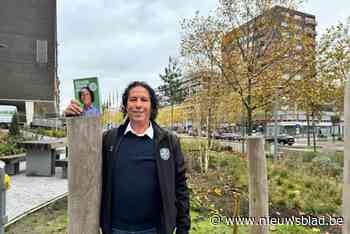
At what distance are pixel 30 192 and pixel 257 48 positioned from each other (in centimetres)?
626

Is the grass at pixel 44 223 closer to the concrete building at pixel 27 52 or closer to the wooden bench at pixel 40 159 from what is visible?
the wooden bench at pixel 40 159

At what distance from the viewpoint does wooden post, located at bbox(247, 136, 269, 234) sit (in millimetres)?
2559

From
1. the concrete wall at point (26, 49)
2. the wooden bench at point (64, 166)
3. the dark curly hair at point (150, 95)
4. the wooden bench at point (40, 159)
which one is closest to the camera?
the dark curly hair at point (150, 95)

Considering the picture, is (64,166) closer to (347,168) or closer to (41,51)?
(347,168)

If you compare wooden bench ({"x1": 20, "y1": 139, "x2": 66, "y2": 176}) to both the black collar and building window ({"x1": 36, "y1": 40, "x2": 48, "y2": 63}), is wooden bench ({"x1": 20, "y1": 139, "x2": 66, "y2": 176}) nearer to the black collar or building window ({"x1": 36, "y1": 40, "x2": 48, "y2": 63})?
the black collar

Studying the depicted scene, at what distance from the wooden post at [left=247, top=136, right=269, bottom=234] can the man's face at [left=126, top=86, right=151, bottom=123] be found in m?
1.04

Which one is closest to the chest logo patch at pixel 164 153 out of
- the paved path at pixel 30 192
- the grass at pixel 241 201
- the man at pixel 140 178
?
the man at pixel 140 178

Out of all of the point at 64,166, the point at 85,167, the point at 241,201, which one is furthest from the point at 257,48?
the point at 85,167

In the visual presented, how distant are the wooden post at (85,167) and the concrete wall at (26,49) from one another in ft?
117

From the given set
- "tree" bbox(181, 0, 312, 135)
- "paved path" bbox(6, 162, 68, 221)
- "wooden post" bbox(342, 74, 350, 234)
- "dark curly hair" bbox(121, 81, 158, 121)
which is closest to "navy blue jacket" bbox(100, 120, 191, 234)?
"dark curly hair" bbox(121, 81, 158, 121)

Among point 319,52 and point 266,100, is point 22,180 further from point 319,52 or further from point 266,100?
point 319,52

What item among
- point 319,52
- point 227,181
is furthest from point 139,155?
point 319,52

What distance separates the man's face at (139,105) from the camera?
190cm

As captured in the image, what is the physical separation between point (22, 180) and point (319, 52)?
8.77 metres
